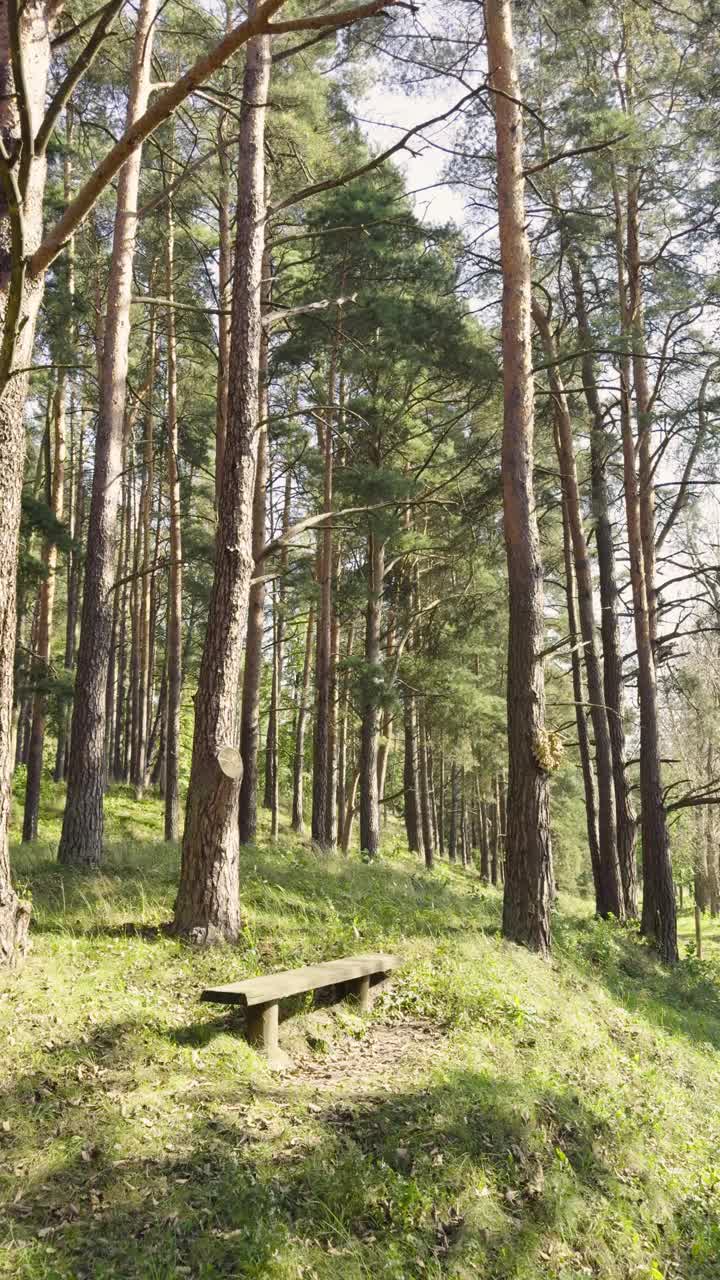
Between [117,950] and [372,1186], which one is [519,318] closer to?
[117,950]

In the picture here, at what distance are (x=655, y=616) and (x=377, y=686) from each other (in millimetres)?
4839

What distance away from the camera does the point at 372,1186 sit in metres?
4.27

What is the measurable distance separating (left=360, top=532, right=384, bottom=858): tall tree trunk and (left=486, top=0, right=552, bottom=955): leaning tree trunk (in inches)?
273

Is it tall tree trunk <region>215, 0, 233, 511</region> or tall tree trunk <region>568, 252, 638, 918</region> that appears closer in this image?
tall tree trunk <region>215, 0, 233, 511</region>

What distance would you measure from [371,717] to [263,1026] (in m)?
11.2

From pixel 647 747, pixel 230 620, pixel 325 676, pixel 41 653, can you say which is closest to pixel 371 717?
pixel 325 676

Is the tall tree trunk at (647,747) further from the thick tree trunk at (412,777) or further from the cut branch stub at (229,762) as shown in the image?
the cut branch stub at (229,762)

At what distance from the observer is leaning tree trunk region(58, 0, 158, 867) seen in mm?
9547

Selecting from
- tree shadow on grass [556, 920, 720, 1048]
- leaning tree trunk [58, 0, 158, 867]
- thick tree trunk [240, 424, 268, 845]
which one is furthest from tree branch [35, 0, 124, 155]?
thick tree trunk [240, 424, 268, 845]

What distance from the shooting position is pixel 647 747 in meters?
13.2

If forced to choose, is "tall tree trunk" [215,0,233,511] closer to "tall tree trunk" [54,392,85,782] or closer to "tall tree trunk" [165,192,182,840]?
"tall tree trunk" [165,192,182,840]

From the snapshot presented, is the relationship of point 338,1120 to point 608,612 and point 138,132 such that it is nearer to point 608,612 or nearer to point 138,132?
point 138,132

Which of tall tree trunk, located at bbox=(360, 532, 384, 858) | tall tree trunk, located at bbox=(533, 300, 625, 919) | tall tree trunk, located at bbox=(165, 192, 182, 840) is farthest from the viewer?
tall tree trunk, located at bbox=(360, 532, 384, 858)

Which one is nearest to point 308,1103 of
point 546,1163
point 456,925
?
point 546,1163
